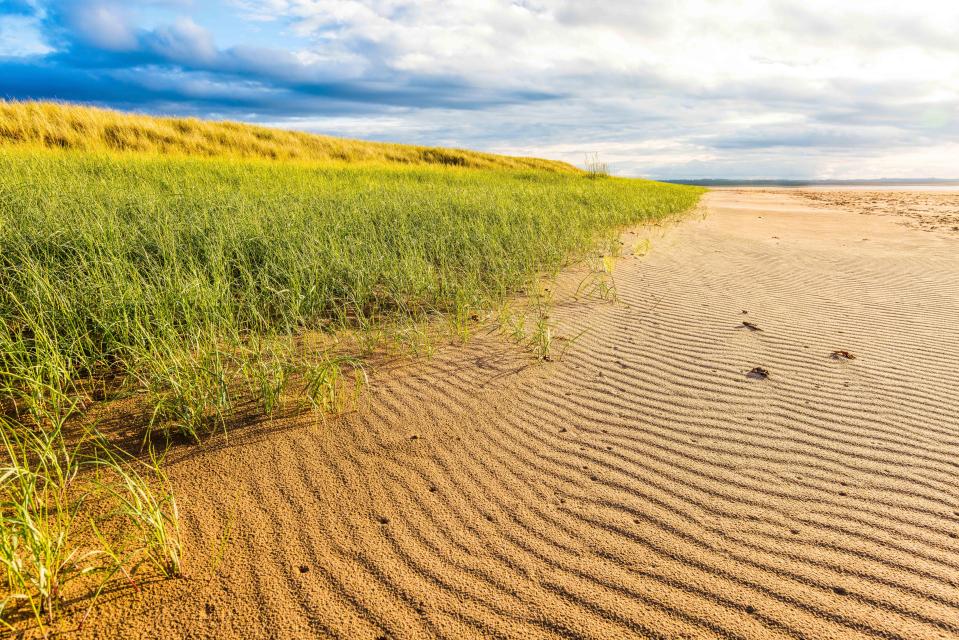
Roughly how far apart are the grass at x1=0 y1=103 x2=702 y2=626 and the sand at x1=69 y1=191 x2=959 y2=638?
0.23 m

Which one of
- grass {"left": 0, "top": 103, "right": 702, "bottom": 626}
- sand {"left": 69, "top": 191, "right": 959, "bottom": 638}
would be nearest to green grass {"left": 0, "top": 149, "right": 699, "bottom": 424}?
grass {"left": 0, "top": 103, "right": 702, "bottom": 626}

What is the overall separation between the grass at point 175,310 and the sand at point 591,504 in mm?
229

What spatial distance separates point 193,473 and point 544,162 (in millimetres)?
35268

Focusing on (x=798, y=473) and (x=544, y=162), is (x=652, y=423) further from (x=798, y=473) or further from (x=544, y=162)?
(x=544, y=162)

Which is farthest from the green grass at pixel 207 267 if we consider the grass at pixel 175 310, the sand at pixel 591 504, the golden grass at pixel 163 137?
the golden grass at pixel 163 137

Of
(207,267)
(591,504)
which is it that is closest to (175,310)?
(207,267)

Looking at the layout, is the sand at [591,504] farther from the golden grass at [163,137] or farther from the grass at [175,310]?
the golden grass at [163,137]

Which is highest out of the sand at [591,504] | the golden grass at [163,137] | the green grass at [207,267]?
the golden grass at [163,137]

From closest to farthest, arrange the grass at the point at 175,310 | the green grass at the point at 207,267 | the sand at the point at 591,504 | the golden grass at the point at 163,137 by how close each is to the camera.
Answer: the sand at the point at 591,504 < the grass at the point at 175,310 < the green grass at the point at 207,267 < the golden grass at the point at 163,137

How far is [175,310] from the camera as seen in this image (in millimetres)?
3424

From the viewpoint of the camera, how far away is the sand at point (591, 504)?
175 cm

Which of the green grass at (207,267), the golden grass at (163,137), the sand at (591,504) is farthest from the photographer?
the golden grass at (163,137)

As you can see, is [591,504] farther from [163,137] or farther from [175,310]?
[163,137]

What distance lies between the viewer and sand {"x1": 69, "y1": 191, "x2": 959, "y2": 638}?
68.9 inches
